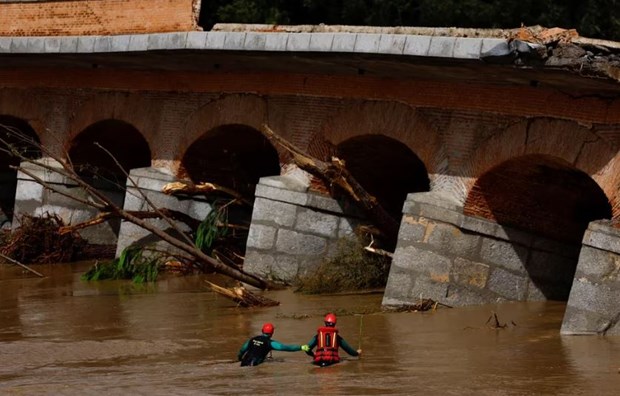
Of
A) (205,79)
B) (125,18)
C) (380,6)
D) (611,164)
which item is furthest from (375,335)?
(380,6)

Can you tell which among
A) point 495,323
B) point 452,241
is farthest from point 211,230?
point 495,323

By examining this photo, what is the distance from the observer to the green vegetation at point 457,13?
2188cm

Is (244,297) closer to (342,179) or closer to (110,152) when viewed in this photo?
(342,179)

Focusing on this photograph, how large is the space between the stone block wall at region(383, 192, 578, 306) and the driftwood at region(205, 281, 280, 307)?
1.22 m

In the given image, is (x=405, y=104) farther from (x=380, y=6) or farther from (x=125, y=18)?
(x=380, y=6)

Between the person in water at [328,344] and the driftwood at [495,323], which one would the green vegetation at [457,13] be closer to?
the driftwood at [495,323]

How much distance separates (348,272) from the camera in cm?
1566

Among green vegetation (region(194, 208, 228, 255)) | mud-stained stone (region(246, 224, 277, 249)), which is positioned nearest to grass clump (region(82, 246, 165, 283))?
green vegetation (region(194, 208, 228, 255))

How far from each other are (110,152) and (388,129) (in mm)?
6399

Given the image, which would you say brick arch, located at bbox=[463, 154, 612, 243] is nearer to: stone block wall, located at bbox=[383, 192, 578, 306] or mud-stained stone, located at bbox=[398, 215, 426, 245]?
stone block wall, located at bbox=[383, 192, 578, 306]

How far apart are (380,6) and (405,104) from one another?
8.72m

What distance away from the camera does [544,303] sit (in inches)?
580

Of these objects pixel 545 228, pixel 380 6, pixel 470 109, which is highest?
pixel 380 6

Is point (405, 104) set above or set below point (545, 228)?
above
